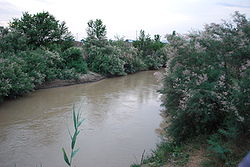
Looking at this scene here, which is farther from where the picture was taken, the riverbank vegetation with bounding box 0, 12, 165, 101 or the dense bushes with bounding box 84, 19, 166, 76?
the dense bushes with bounding box 84, 19, 166, 76

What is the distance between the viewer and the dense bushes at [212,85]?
3.72 meters

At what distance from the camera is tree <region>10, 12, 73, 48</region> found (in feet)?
51.3

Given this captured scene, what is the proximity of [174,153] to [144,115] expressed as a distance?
14.3 ft

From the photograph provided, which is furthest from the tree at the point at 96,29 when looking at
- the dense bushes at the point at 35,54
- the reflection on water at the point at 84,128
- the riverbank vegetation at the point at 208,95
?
the riverbank vegetation at the point at 208,95

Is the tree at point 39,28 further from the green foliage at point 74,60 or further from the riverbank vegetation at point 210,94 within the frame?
the riverbank vegetation at point 210,94

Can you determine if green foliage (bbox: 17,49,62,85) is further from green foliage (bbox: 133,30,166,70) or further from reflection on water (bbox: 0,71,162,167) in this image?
green foliage (bbox: 133,30,166,70)

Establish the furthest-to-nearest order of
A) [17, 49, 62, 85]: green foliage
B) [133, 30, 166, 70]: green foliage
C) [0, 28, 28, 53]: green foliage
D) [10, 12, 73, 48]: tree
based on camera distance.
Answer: [133, 30, 166, 70]: green foliage, [10, 12, 73, 48]: tree, [0, 28, 28, 53]: green foliage, [17, 49, 62, 85]: green foliage

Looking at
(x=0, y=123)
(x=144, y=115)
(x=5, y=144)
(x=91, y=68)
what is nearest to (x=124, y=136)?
(x=144, y=115)

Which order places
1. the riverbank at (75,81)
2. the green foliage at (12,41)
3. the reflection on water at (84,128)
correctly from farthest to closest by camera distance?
the riverbank at (75,81), the green foliage at (12,41), the reflection on water at (84,128)

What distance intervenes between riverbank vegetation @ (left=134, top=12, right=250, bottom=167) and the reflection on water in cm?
150

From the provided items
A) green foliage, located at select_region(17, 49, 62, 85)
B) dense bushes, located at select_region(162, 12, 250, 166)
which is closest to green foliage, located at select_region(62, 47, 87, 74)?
green foliage, located at select_region(17, 49, 62, 85)

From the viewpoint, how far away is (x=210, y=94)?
4.11 meters

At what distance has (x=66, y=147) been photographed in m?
6.17

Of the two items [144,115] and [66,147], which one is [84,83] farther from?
[66,147]
